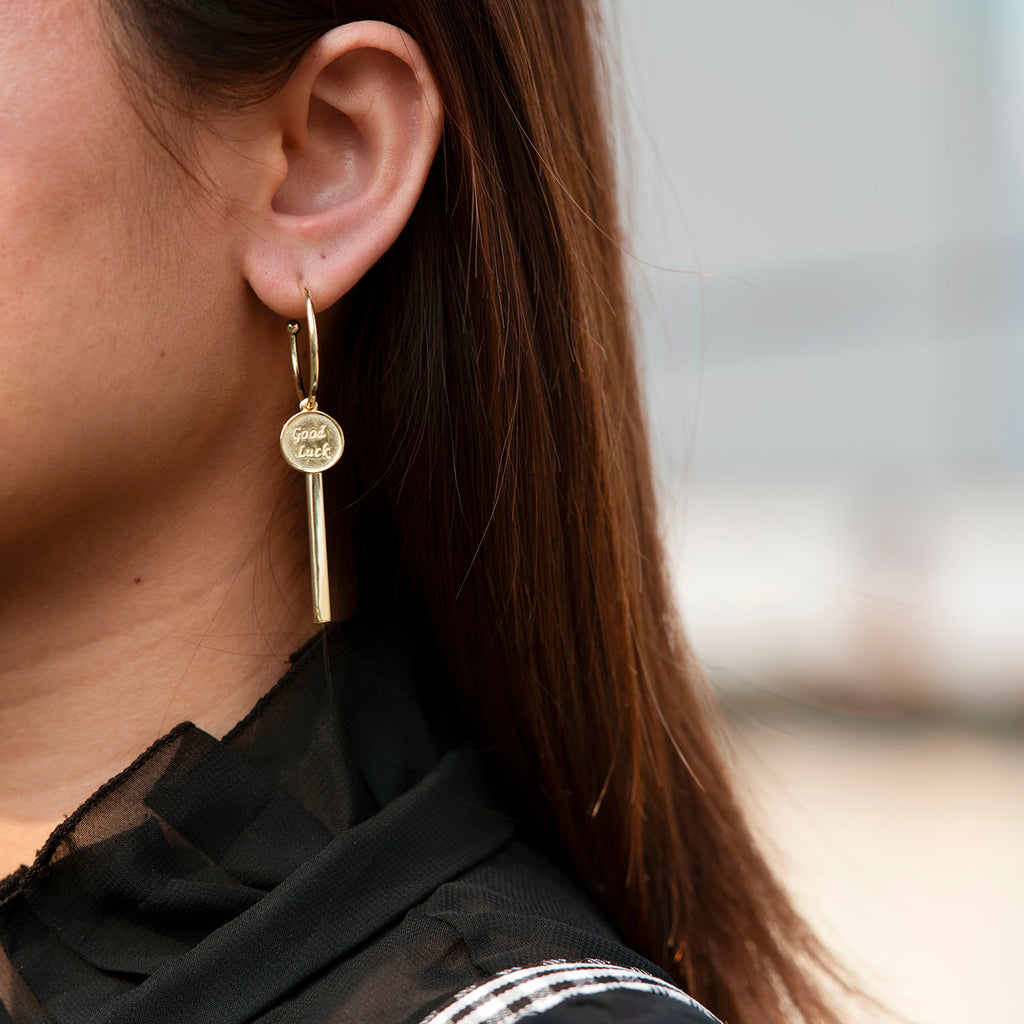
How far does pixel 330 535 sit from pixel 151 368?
263 mm

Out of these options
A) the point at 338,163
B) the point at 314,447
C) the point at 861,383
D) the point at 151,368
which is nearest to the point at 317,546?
the point at 314,447

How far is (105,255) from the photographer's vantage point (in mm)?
784

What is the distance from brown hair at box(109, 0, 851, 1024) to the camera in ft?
2.94

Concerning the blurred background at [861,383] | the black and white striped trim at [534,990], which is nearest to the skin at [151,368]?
the black and white striped trim at [534,990]

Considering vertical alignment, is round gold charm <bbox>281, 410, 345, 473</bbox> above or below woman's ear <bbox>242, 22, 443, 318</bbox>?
below

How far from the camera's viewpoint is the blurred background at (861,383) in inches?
170

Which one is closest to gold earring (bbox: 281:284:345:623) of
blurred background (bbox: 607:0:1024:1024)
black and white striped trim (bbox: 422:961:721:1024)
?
black and white striped trim (bbox: 422:961:721:1024)

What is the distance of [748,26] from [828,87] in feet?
1.42

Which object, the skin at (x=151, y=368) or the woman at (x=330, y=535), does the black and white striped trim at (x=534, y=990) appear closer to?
the woman at (x=330, y=535)

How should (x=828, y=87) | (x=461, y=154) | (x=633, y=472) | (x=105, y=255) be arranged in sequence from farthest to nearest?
1. (x=828, y=87)
2. (x=633, y=472)
3. (x=461, y=154)
4. (x=105, y=255)

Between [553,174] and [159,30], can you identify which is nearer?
[159,30]

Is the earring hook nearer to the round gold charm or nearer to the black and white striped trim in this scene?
the round gold charm

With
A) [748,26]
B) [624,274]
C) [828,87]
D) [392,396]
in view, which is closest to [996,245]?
[828,87]

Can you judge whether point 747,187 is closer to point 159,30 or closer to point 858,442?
point 858,442
